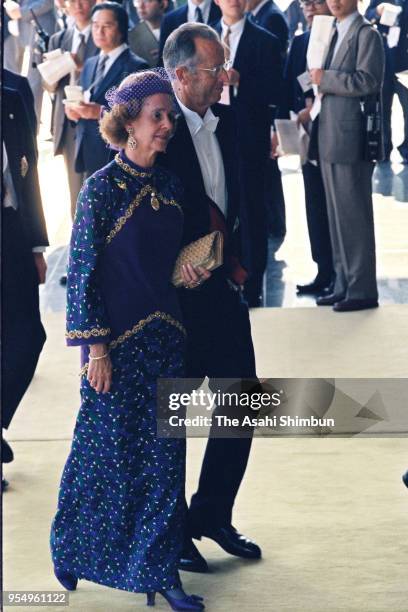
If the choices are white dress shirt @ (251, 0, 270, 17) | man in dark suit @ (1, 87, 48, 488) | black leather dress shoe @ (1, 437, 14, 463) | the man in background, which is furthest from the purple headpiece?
the man in background

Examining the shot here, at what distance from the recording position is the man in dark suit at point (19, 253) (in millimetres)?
5098

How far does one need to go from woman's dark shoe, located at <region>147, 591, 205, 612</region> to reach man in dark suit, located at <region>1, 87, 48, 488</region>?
4.27ft

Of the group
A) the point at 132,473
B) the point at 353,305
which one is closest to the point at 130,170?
the point at 132,473

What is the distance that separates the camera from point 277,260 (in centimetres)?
890

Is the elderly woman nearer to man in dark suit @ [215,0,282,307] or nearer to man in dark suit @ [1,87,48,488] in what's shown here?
man in dark suit @ [1,87,48,488]

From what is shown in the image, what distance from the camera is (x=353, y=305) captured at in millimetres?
7535

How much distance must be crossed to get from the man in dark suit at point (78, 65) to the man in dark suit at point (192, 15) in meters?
0.40

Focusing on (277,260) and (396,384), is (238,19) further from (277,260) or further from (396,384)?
(396,384)

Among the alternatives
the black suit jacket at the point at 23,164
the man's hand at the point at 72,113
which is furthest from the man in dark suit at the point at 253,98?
the black suit jacket at the point at 23,164

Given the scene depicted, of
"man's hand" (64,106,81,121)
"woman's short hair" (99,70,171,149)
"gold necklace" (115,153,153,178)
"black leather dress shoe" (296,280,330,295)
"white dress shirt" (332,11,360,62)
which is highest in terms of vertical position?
"woman's short hair" (99,70,171,149)

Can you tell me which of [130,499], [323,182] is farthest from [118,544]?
[323,182]

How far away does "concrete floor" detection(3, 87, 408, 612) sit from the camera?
4145 millimetres

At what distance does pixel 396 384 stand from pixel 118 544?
2515 mm

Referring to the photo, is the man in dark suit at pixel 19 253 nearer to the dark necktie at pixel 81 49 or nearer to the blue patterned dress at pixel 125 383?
the blue patterned dress at pixel 125 383
